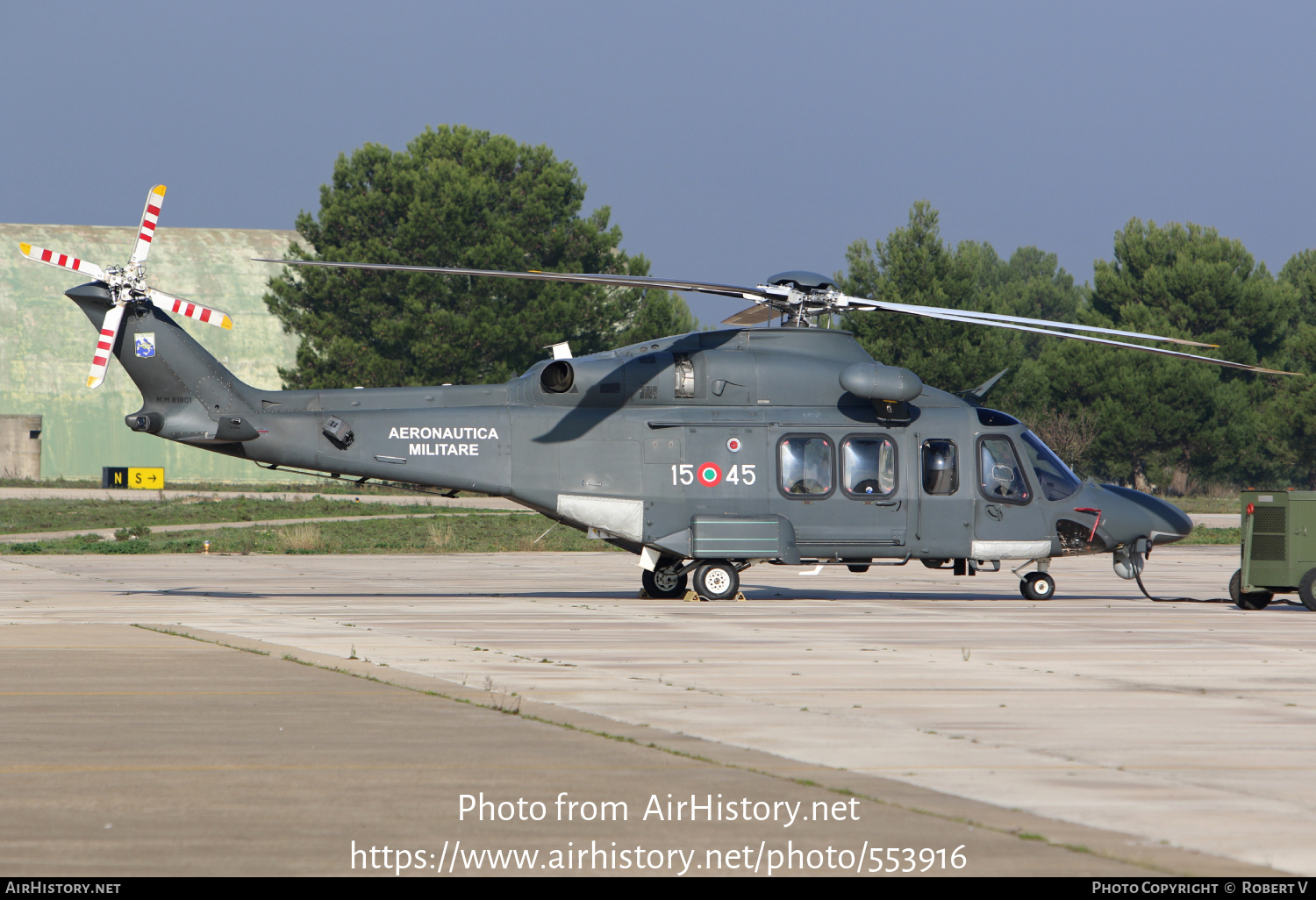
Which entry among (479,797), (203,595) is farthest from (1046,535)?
(479,797)

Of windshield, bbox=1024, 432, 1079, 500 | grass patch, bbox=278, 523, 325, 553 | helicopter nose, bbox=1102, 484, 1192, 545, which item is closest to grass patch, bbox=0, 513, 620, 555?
grass patch, bbox=278, 523, 325, 553

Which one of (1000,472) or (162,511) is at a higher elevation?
(1000,472)

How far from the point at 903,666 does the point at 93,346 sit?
2580 inches

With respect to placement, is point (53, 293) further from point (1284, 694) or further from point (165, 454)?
point (1284, 694)

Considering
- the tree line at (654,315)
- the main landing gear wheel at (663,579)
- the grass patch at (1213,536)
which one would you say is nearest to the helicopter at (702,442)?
the main landing gear wheel at (663,579)

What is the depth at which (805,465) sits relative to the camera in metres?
20.5

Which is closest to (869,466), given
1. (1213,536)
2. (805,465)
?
(805,465)

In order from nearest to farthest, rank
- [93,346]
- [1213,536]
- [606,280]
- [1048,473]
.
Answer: [606,280] < [1048,473] < [1213,536] < [93,346]

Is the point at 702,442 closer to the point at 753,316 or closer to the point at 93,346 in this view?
the point at 753,316

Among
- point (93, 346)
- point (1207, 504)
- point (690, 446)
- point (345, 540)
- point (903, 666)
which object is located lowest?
point (903, 666)

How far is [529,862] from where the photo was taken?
6.01 metres

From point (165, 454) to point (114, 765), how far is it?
66.6 m

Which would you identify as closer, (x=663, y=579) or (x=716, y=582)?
(x=716, y=582)

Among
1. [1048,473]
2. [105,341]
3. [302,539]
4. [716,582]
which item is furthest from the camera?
[302,539]
